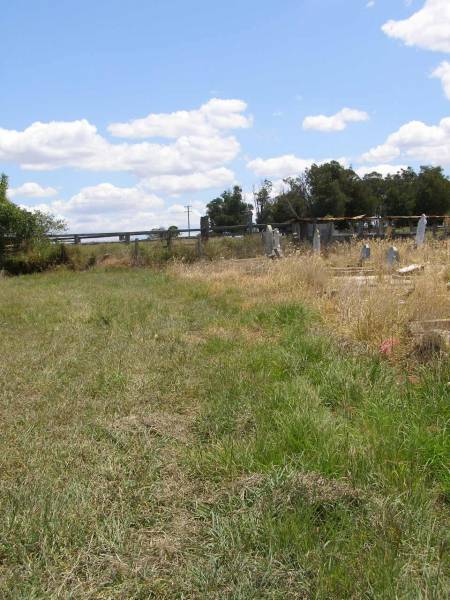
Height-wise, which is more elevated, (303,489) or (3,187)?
(3,187)

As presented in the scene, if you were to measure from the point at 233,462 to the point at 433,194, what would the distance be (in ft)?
187

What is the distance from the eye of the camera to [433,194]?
54.2 m

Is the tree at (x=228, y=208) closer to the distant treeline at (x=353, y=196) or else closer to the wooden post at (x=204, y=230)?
the distant treeline at (x=353, y=196)

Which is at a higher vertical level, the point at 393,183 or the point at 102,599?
the point at 393,183

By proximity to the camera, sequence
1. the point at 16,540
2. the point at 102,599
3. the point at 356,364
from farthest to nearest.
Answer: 1. the point at 356,364
2. the point at 16,540
3. the point at 102,599

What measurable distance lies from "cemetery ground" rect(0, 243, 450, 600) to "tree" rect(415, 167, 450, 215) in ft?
173

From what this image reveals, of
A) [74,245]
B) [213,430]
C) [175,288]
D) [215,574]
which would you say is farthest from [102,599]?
[74,245]

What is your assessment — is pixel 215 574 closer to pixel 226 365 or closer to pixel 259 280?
pixel 226 365

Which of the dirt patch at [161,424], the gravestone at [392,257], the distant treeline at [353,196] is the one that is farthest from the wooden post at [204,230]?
the distant treeline at [353,196]

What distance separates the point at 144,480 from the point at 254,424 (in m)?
0.97

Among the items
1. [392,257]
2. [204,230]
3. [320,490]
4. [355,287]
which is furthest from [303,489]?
[204,230]

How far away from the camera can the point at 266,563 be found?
2164 mm

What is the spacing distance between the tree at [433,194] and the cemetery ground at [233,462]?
52861 millimetres

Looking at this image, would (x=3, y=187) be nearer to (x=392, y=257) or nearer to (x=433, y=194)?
(x=392, y=257)
